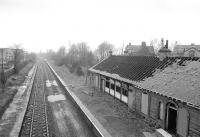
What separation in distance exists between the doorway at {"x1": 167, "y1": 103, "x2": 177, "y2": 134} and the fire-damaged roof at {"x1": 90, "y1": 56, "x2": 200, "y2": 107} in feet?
3.41

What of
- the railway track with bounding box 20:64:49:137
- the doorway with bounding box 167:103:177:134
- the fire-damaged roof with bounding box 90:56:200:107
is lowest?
the railway track with bounding box 20:64:49:137

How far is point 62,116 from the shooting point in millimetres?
14398

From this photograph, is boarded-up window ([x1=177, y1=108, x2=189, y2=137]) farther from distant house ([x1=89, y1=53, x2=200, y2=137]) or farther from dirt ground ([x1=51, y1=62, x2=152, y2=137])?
dirt ground ([x1=51, y1=62, x2=152, y2=137])

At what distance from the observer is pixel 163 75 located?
12414 mm

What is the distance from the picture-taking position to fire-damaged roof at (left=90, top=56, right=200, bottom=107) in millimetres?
9515

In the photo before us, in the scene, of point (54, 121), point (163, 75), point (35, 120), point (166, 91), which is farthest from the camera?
point (35, 120)

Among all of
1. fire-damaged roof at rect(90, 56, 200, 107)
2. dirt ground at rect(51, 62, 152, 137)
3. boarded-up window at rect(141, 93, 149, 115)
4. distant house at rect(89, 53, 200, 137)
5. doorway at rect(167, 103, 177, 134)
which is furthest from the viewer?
boarded-up window at rect(141, 93, 149, 115)

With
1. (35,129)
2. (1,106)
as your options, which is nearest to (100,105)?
(35,129)

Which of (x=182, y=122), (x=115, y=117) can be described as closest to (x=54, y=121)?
(x=115, y=117)

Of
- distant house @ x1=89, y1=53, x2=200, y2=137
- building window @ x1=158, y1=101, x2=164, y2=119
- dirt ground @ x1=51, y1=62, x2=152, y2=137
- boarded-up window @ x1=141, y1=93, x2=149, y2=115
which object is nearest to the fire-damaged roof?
distant house @ x1=89, y1=53, x2=200, y2=137

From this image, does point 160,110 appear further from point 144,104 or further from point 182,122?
point 182,122

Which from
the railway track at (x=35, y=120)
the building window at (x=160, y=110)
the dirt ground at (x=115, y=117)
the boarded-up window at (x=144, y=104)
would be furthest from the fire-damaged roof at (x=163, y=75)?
the railway track at (x=35, y=120)

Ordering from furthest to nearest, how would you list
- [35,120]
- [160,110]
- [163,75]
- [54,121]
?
[35,120] → [54,121] → [163,75] → [160,110]

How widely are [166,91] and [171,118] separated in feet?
5.82
